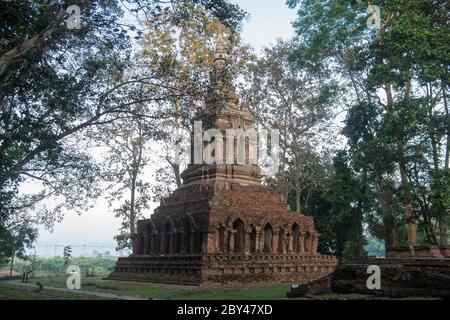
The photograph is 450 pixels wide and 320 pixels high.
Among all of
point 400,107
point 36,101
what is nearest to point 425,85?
point 400,107

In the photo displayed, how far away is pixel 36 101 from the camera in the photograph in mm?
14867

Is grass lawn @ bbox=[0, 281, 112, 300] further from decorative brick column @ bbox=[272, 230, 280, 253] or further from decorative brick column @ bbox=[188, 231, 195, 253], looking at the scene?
decorative brick column @ bbox=[272, 230, 280, 253]

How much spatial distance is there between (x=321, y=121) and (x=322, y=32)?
7364 millimetres

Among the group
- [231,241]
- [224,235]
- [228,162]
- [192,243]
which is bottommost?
[192,243]

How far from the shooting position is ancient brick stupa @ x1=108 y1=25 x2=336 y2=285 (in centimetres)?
2080

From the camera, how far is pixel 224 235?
854 inches

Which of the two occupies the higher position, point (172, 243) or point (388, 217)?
point (388, 217)

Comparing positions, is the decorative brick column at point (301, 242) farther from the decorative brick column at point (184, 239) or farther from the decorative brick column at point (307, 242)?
the decorative brick column at point (184, 239)

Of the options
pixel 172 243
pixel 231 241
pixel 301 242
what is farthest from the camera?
pixel 301 242

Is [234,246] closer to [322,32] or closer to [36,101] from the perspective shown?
[36,101]

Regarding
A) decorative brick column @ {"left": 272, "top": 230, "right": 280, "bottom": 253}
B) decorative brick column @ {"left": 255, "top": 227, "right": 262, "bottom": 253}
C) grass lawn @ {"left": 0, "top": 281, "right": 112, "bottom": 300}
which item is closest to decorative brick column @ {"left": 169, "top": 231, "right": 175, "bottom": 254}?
decorative brick column @ {"left": 255, "top": 227, "right": 262, "bottom": 253}

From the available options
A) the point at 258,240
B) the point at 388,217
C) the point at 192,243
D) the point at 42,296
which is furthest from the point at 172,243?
the point at 388,217

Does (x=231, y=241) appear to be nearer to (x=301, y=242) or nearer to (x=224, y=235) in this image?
(x=224, y=235)
